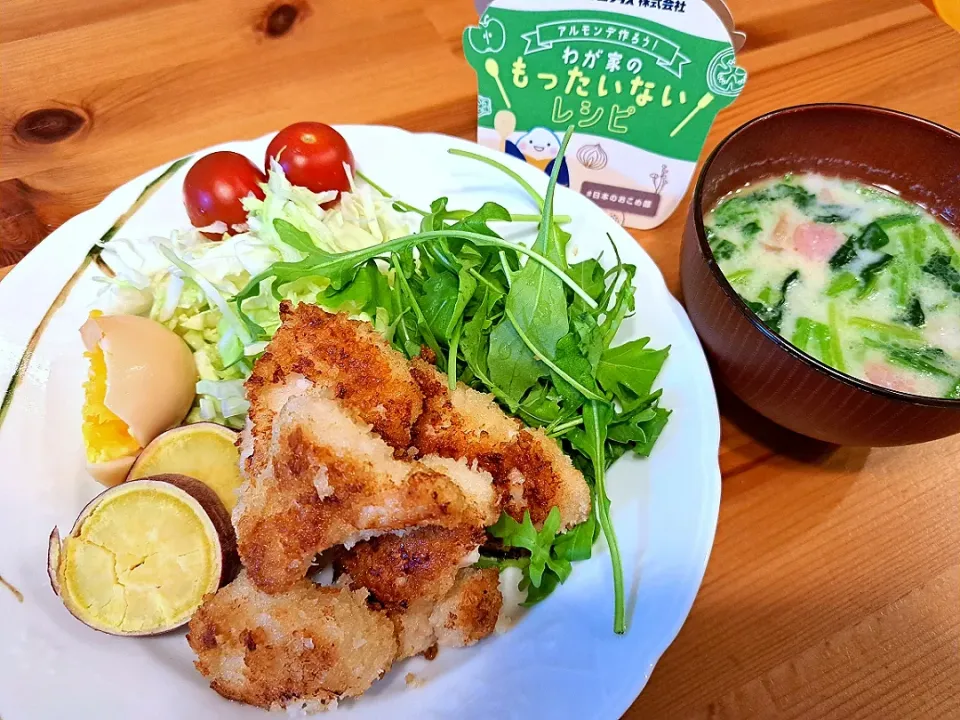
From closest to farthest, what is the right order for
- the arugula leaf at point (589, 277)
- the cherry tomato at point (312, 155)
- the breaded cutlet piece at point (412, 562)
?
the breaded cutlet piece at point (412, 562) < the arugula leaf at point (589, 277) < the cherry tomato at point (312, 155)

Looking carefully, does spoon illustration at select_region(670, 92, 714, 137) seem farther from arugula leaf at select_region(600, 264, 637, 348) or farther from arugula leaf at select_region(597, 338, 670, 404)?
arugula leaf at select_region(597, 338, 670, 404)

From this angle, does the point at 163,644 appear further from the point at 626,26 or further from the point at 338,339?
the point at 626,26

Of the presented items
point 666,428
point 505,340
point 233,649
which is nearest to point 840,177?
point 666,428

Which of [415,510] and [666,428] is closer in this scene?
[415,510]

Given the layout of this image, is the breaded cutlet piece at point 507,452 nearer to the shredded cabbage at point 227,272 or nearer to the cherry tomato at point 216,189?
the shredded cabbage at point 227,272

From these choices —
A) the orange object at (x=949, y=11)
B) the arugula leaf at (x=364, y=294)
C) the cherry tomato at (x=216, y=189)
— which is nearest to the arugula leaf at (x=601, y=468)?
the arugula leaf at (x=364, y=294)

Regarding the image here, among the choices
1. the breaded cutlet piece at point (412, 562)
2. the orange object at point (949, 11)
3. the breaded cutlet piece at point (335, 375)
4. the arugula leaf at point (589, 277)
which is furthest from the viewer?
the orange object at point (949, 11)

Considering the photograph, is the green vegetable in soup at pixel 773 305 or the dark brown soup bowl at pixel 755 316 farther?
the green vegetable in soup at pixel 773 305
